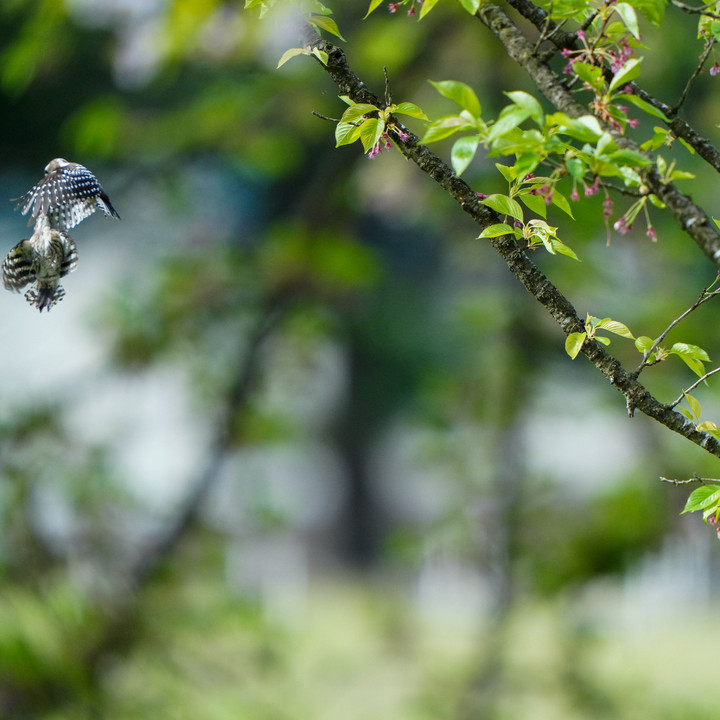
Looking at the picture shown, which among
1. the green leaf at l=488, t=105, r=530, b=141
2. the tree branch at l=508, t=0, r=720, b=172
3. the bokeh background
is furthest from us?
the bokeh background

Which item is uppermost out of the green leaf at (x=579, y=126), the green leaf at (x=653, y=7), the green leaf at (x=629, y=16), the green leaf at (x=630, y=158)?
the green leaf at (x=653, y=7)

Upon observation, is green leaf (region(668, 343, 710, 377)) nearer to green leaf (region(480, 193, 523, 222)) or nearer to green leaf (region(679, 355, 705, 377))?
green leaf (region(679, 355, 705, 377))

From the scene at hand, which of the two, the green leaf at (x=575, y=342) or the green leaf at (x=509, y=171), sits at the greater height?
the green leaf at (x=509, y=171)

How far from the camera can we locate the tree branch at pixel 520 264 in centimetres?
43

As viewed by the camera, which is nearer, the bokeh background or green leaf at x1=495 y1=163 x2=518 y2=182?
green leaf at x1=495 y1=163 x2=518 y2=182

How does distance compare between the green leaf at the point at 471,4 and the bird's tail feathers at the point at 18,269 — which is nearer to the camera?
the green leaf at the point at 471,4

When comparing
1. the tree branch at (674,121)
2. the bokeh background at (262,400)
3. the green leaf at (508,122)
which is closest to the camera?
the green leaf at (508,122)

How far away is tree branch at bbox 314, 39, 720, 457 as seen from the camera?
432 mm

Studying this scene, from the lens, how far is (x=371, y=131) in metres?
0.43

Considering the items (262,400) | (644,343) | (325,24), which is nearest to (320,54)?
(325,24)

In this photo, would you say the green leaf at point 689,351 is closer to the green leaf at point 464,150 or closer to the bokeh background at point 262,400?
the green leaf at point 464,150

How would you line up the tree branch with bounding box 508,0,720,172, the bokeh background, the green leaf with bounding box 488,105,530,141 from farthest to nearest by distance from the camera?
1. the bokeh background
2. the tree branch with bounding box 508,0,720,172
3. the green leaf with bounding box 488,105,530,141

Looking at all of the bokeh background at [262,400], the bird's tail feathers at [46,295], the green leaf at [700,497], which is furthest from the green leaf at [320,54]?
the bokeh background at [262,400]

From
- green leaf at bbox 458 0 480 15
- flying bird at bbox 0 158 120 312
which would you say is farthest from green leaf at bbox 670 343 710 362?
flying bird at bbox 0 158 120 312
